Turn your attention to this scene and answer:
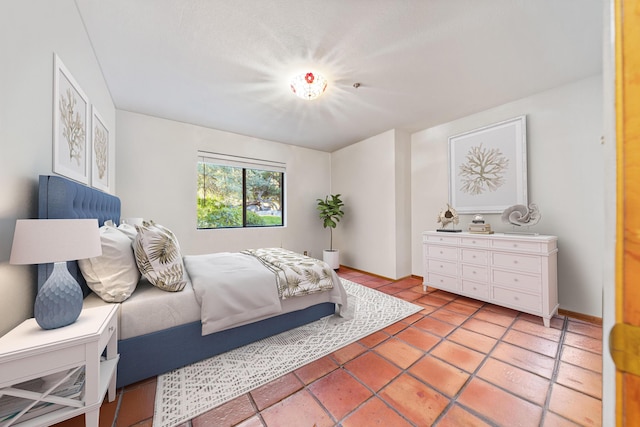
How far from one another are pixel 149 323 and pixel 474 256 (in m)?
3.18

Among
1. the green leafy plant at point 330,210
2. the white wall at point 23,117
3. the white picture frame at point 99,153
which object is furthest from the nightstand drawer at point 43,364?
the green leafy plant at point 330,210

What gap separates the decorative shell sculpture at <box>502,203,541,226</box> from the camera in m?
2.47

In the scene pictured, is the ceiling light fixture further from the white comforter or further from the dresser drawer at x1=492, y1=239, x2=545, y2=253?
the dresser drawer at x1=492, y1=239, x2=545, y2=253

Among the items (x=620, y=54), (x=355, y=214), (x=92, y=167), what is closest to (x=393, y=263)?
(x=355, y=214)

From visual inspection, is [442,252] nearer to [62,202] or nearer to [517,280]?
[517,280]

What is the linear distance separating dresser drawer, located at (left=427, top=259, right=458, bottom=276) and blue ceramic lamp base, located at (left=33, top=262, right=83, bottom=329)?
3.36 m

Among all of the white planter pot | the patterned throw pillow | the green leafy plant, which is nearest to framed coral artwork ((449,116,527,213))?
the green leafy plant

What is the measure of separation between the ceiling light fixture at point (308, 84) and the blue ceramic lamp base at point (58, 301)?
2.15 m

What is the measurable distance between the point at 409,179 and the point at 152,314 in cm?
376

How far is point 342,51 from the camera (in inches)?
75.3

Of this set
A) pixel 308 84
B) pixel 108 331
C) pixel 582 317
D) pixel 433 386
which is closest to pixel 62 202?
pixel 108 331

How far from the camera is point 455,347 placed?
1.88 m

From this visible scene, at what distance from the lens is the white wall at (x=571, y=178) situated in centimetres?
229

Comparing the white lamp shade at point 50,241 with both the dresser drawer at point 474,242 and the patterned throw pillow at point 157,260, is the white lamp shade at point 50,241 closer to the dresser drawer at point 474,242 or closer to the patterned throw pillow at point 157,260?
the patterned throw pillow at point 157,260
